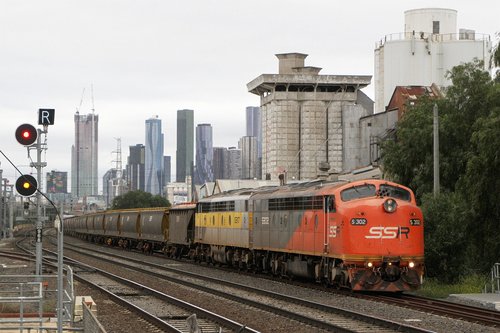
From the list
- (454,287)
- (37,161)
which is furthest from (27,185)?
(454,287)

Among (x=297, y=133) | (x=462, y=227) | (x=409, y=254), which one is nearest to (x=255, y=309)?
(x=409, y=254)

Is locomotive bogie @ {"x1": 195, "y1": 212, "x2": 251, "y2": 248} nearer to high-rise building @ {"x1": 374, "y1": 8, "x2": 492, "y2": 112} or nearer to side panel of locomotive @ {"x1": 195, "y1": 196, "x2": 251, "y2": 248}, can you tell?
side panel of locomotive @ {"x1": 195, "y1": 196, "x2": 251, "y2": 248}

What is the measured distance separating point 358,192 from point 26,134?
1208 centimetres

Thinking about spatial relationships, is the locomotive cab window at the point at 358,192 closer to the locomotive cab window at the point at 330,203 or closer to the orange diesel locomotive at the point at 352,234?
the orange diesel locomotive at the point at 352,234

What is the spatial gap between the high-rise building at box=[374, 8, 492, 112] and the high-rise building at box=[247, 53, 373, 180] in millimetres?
21304

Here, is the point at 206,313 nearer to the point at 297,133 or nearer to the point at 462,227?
the point at 462,227

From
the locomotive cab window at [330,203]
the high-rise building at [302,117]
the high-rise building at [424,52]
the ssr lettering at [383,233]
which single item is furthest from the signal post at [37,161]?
the high-rise building at [302,117]

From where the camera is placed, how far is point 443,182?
47.9m

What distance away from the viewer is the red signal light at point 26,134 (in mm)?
21109

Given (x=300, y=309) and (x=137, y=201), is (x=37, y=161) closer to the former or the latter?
(x=300, y=309)

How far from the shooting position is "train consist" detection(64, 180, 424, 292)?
94.2 feet

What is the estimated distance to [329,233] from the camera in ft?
98.2

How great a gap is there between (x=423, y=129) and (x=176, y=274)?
1620 centimetres

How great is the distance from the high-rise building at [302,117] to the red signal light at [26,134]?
118m
